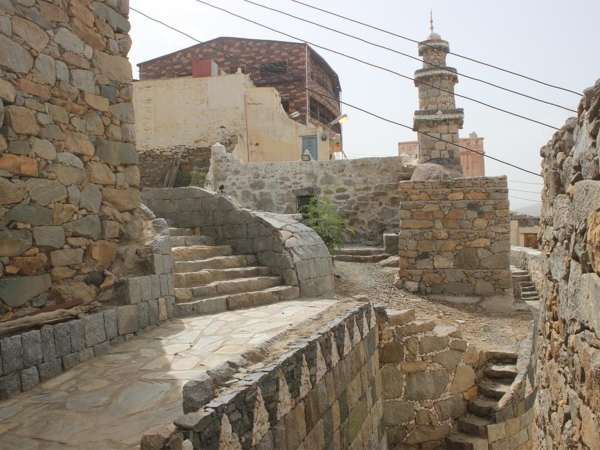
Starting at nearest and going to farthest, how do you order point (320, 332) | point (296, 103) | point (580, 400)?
point (580, 400)
point (320, 332)
point (296, 103)

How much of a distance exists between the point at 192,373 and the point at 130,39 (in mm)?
3800

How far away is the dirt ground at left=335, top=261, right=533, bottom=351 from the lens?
28.4 feet

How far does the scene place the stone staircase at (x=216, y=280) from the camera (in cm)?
648

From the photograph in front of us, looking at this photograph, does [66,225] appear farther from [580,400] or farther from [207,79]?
[207,79]

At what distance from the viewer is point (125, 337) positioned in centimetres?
520

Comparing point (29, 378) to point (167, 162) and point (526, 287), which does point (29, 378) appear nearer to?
point (526, 287)

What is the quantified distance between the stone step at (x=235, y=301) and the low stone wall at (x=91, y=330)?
237 millimetres

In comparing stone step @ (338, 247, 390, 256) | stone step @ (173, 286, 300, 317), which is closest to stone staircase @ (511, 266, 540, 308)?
stone step @ (338, 247, 390, 256)

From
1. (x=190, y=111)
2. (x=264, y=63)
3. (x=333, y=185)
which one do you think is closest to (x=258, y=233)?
(x=333, y=185)

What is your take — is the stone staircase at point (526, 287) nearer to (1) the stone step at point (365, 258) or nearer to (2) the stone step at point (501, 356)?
(1) the stone step at point (365, 258)

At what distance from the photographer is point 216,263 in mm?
7496

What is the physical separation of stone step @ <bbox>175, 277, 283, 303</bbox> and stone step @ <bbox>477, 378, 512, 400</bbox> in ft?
9.73

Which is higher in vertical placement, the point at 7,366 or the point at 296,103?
the point at 296,103

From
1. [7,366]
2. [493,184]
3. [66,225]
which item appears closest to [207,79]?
[493,184]
